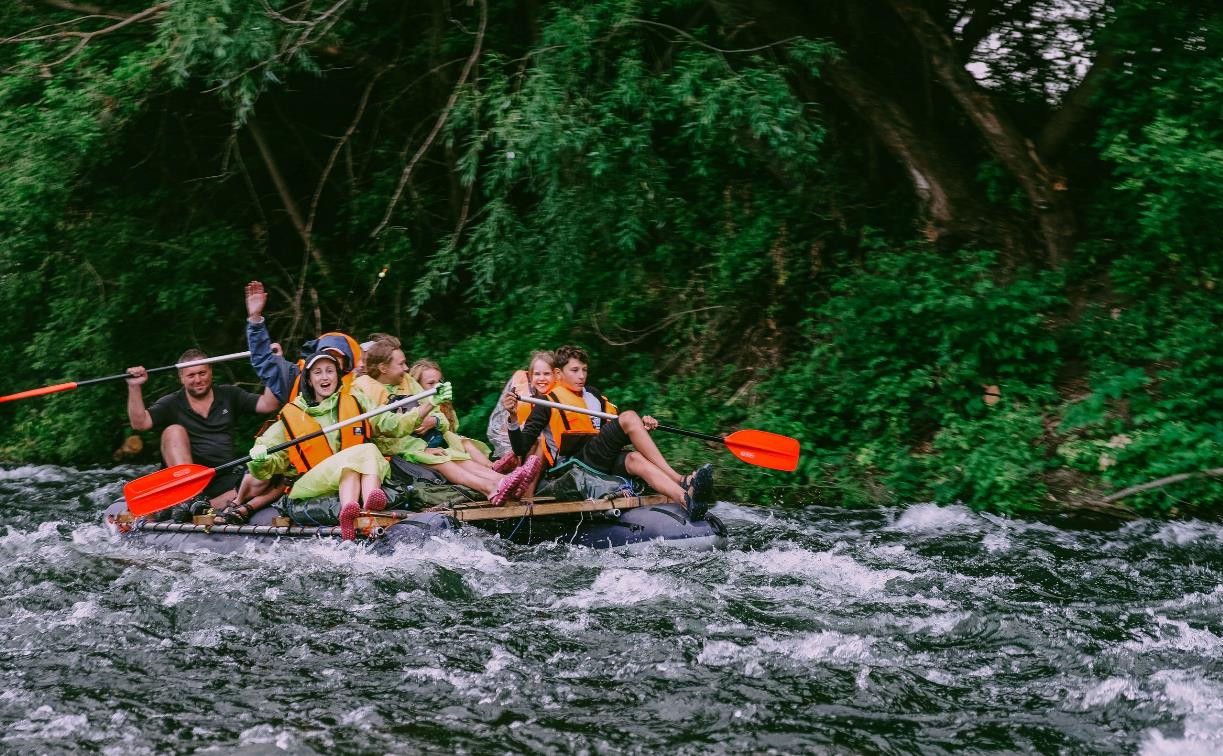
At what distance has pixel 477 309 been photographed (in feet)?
34.1

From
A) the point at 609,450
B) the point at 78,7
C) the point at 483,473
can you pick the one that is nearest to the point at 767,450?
the point at 609,450

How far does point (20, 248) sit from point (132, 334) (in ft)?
4.71

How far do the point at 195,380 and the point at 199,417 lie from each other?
25cm

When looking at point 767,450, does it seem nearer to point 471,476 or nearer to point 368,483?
point 471,476

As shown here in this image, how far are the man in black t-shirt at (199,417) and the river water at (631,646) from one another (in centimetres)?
81

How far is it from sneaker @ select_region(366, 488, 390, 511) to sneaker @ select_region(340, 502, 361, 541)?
0.11m

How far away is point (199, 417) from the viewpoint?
25.7 feet

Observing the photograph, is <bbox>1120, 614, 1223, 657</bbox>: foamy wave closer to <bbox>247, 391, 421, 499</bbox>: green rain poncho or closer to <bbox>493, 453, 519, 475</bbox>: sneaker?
<bbox>493, 453, 519, 475</bbox>: sneaker

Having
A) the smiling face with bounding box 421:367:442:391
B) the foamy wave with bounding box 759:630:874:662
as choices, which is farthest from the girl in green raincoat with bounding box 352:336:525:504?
Answer: the foamy wave with bounding box 759:630:874:662

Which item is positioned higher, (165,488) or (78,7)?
(78,7)

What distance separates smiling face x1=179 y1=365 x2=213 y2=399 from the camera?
778 cm

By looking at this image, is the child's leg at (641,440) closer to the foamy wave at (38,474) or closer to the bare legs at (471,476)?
the bare legs at (471,476)

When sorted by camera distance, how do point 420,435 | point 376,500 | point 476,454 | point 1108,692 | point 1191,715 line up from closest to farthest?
point 1191,715 → point 1108,692 → point 376,500 → point 420,435 → point 476,454

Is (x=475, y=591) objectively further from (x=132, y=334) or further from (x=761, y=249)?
(x=132, y=334)
